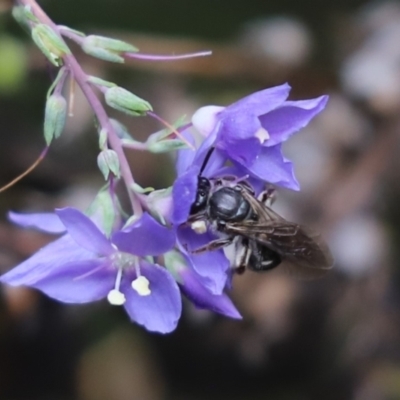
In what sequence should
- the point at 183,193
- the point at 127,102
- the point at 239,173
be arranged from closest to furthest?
the point at 183,193, the point at 127,102, the point at 239,173

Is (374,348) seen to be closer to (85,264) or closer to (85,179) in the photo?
(85,179)

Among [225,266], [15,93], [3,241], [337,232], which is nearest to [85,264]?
[225,266]

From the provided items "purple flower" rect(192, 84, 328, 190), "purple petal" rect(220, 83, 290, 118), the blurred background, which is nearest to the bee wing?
"purple flower" rect(192, 84, 328, 190)

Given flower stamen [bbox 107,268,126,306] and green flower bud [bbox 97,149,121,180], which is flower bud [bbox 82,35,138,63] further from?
flower stamen [bbox 107,268,126,306]

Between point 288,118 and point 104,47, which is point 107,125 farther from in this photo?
point 288,118

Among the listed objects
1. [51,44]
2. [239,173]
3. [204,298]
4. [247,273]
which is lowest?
[247,273]

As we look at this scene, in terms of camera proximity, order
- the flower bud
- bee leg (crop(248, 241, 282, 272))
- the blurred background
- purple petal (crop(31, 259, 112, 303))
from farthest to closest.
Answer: the blurred background < bee leg (crop(248, 241, 282, 272)) < the flower bud < purple petal (crop(31, 259, 112, 303))

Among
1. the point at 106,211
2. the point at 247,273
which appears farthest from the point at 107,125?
the point at 247,273
